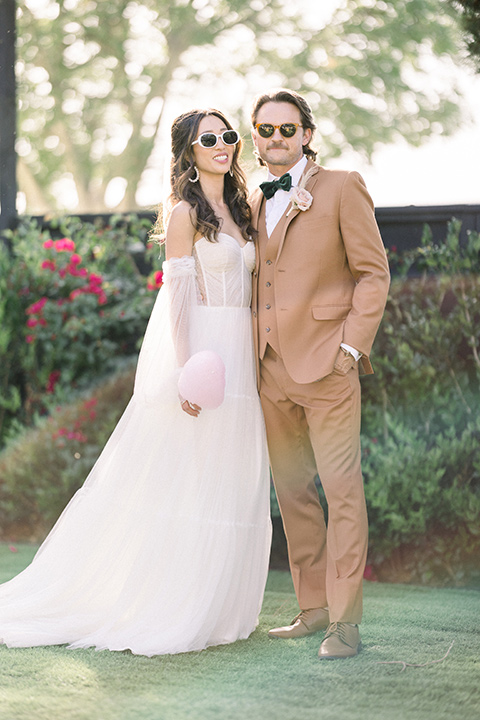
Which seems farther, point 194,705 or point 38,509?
point 38,509

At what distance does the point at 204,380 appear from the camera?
3336 millimetres

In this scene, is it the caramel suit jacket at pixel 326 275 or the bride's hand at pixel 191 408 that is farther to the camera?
the bride's hand at pixel 191 408

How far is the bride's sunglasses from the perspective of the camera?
350 cm

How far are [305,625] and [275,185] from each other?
1728 millimetres

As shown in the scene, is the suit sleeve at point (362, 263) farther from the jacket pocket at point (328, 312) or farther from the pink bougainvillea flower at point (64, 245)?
the pink bougainvillea flower at point (64, 245)

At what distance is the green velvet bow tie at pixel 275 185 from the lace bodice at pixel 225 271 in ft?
0.70

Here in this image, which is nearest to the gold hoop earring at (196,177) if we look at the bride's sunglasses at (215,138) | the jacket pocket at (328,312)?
the bride's sunglasses at (215,138)

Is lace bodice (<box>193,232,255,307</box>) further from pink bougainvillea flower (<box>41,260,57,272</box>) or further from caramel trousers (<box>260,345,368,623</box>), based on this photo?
pink bougainvillea flower (<box>41,260,57,272</box>)

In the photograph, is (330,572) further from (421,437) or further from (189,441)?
(421,437)

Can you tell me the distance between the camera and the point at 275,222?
352 centimetres

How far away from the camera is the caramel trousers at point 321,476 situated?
3.27 meters

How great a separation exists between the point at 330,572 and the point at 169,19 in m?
14.0

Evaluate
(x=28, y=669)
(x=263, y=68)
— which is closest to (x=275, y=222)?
(x=28, y=669)

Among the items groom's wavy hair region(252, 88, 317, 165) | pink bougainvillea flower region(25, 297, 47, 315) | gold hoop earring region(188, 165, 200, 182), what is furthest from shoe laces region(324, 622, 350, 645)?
pink bougainvillea flower region(25, 297, 47, 315)
